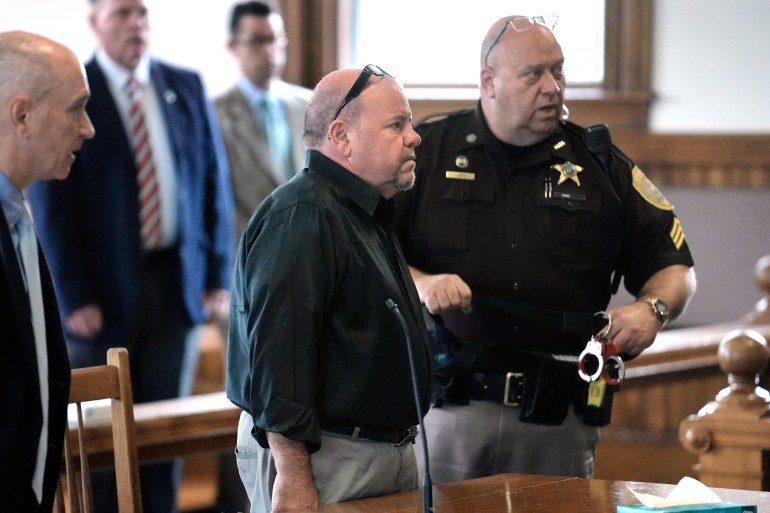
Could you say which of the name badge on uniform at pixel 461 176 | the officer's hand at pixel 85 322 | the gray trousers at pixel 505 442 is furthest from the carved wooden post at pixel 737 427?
the officer's hand at pixel 85 322

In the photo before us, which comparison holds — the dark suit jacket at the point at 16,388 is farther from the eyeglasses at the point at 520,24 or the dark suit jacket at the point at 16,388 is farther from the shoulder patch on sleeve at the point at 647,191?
the shoulder patch on sleeve at the point at 647,191

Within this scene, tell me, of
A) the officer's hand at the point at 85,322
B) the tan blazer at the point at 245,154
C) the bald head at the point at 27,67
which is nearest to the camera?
the bald head at the point at 27,67

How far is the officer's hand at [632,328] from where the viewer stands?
2488 millimetres

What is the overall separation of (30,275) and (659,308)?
4.06ft

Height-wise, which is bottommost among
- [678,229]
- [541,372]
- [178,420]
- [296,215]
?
[178,420]

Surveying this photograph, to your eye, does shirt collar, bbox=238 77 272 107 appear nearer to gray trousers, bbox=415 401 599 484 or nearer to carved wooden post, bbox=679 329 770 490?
gray trousers, bbox=415 401 599 484

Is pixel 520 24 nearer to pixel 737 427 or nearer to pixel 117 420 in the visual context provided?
pixel 737 427

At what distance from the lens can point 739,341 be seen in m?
2.47

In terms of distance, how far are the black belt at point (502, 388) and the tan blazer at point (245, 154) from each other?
1845 mm

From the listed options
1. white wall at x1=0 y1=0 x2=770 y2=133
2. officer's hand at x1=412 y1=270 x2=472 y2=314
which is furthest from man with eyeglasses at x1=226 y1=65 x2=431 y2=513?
white wall at x1=0 y1=0 x2=770 y2=133

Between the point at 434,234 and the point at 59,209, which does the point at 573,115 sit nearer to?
the point at 59,209

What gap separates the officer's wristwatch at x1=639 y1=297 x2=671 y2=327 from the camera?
2.55 m

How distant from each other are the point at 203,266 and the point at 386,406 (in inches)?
75.7

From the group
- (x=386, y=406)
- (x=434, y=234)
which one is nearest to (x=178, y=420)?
(x=434, y=234)
